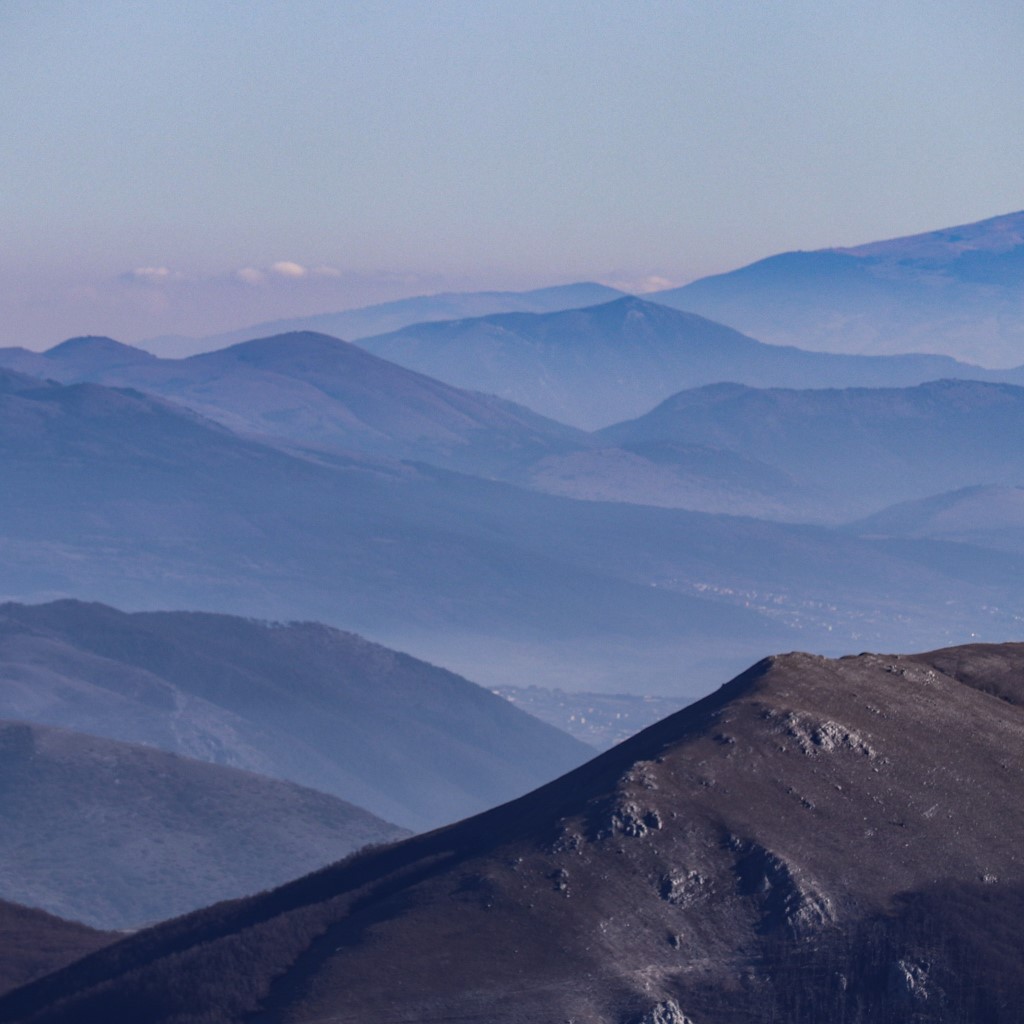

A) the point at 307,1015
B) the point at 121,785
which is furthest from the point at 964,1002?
the point at 121,785

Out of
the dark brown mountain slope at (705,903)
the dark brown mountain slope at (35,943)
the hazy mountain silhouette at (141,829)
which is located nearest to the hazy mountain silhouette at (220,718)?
the hazy mountain silhouette at (141,829)

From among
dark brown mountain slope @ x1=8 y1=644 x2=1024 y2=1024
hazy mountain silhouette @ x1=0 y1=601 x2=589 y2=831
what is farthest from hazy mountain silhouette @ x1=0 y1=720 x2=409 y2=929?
dark brown mountain slope @ x1=8 y1=644 x2=1024 y2=1024

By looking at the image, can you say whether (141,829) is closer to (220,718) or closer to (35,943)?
(35,943)

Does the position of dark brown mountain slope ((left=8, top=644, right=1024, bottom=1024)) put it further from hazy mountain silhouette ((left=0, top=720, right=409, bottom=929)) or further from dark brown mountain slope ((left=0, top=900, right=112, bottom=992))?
hazy mountain silhouette ((left=0, top=720, right=409, bottom=929))

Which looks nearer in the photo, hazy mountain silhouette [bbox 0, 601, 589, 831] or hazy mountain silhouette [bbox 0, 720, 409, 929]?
hazy mountain silhouette [bbox 0, 720, 409, 929]

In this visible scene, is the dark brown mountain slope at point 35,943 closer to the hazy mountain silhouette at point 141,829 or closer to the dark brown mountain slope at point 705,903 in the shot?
the dark brown mountain slope at point 705,903
